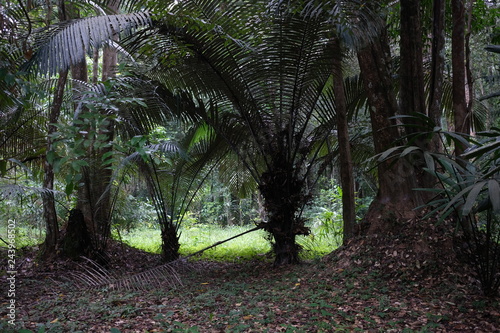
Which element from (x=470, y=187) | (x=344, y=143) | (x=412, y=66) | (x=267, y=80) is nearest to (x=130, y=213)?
(x=267, y=80)

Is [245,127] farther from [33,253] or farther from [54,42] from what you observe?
[33,253]

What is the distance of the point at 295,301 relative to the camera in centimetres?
358

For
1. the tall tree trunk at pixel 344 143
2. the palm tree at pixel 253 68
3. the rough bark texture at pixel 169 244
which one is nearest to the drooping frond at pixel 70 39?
the palm tree at pixel 253 68

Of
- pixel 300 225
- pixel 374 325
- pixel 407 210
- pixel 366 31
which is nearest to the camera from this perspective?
pixel 374 325

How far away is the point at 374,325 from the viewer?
116 inches

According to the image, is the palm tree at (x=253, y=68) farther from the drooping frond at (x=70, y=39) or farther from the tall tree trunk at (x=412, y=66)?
the tall tree trunk at (x=412, y=66)

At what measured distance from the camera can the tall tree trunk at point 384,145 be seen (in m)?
4.36

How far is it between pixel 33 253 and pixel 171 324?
12.8ft

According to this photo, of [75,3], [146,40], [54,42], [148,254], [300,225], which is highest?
[75,3]

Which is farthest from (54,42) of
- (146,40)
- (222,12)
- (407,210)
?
(407,210)

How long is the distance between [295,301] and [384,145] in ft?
6.53

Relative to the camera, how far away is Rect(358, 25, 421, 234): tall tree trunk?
4.36 meters

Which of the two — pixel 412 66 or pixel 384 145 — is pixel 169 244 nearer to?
pixel 384 145

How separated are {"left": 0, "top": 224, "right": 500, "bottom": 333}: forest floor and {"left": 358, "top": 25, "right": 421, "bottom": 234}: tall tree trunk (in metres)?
0.33
